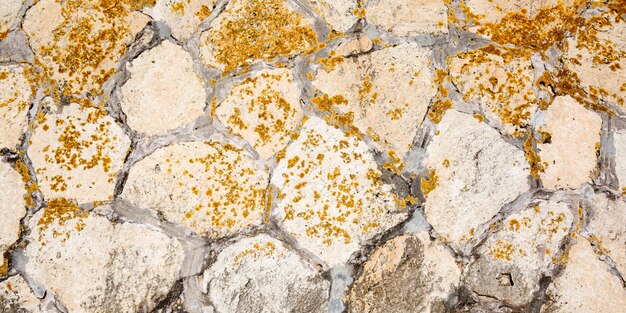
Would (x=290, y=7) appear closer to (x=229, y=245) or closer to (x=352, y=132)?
(x=352, y=132)

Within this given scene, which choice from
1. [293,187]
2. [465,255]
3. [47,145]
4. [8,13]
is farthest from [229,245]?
[8,13]

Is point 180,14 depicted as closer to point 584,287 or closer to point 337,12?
point 337,12

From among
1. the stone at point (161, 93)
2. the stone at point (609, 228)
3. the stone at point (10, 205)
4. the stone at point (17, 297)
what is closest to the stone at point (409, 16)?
the stone at point (161, 93)

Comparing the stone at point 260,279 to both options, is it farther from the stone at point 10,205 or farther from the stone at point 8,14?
the stone at point 8,14

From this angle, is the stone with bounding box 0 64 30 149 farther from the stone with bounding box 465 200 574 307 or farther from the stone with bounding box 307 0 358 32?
the stone with bounding box 465 200 574 307

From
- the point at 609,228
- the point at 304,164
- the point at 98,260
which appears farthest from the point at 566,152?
the point at 98,260

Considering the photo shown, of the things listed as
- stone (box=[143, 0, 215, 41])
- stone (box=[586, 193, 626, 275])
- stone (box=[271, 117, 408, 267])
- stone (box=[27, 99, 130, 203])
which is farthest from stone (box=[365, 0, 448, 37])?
stone (box=[27, 99, 130, 203])
